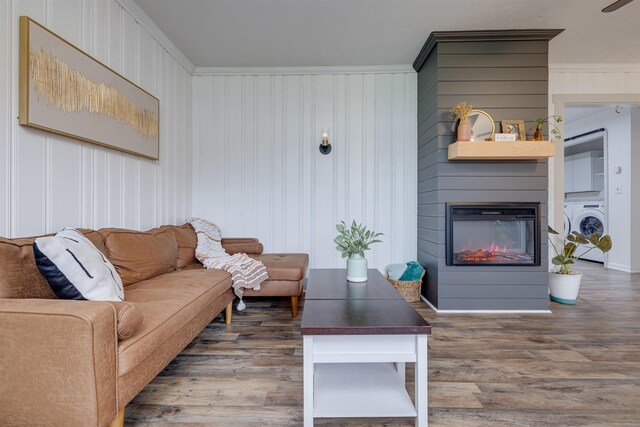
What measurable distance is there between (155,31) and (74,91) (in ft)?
4.51

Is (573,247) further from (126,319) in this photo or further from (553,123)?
(126,319)

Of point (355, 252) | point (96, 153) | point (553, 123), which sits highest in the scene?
point (553, 123)

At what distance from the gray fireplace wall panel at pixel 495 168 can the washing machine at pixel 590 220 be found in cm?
350

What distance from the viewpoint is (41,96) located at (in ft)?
5.85

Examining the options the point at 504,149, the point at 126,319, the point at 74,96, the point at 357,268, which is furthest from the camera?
the point at 504,149

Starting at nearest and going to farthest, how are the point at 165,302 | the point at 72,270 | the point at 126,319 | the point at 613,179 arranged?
the point at 126,319, the point at 72,270, the point at 165,302, the point at 613,179

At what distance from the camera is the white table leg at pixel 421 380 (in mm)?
1297

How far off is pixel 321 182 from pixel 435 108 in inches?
59.1

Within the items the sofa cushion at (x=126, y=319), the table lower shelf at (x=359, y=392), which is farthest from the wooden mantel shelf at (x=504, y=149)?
the sofa cushion at (x=126, y=319)

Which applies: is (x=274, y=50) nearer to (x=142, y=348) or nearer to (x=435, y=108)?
(x=435, y=108)

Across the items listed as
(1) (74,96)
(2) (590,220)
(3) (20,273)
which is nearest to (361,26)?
(1) (74,96)

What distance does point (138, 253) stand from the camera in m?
2.21

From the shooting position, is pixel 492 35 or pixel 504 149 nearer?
pixel 504 149

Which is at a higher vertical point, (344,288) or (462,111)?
(462,111)
